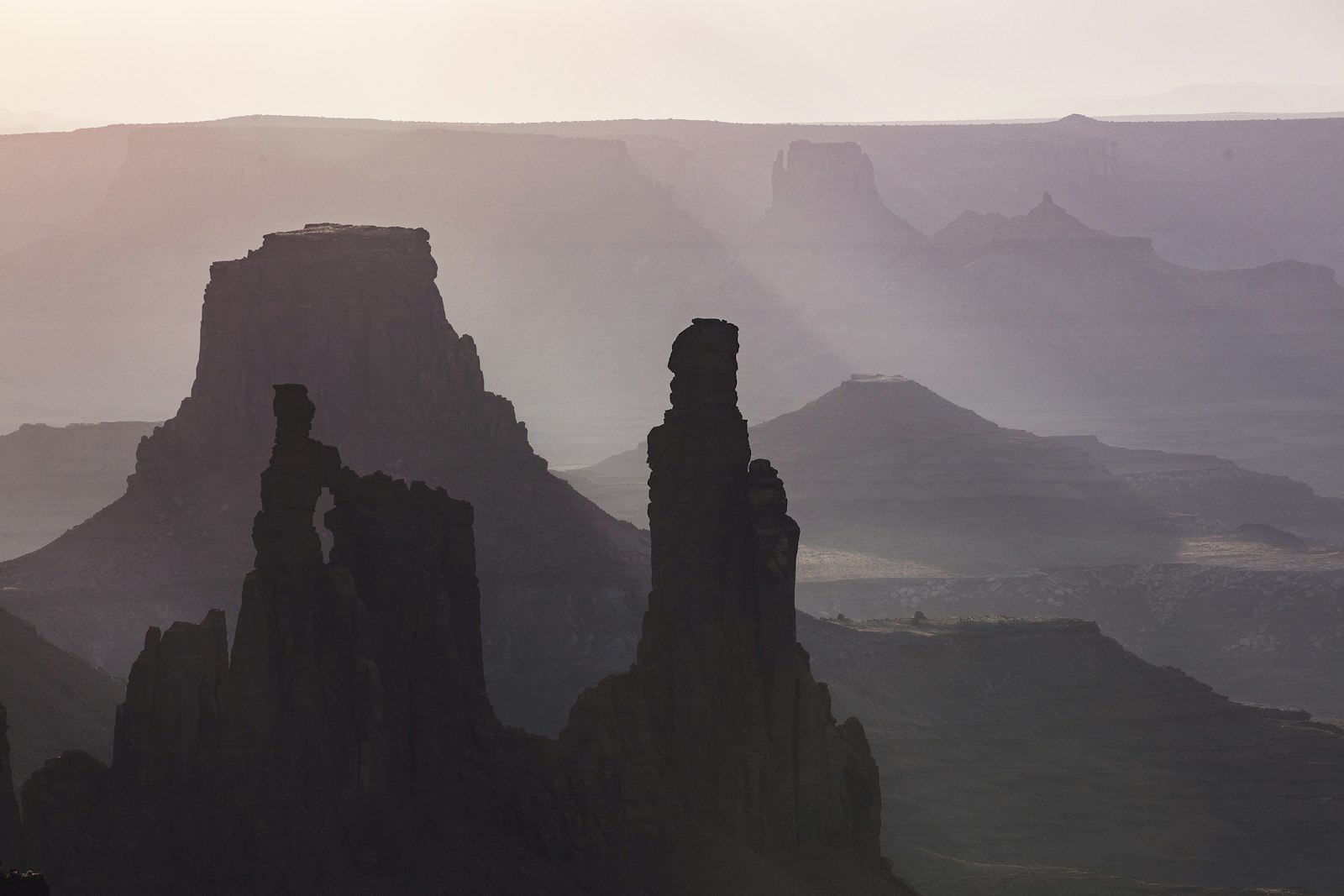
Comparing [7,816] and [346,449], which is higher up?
[346,449]

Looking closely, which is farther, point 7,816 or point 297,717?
point 297,717

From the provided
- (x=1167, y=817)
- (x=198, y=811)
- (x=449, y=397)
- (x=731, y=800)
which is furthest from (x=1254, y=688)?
(x=198, y=811)

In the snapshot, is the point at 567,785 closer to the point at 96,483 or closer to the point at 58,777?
the point at 58,777

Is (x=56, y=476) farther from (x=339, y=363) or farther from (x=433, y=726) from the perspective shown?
(x=433, y=726)

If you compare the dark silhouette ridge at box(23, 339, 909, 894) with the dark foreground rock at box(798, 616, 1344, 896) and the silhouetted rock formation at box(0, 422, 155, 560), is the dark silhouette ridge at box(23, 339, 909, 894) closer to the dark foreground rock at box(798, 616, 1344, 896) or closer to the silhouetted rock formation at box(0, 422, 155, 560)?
the dark foreground rock at box(798, 616, 1344, 896)

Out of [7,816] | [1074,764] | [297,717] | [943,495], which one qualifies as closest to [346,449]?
[1074,764]

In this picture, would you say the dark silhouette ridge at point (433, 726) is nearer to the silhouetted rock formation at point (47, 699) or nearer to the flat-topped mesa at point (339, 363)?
the silhouetted rock formation at point (47, 699)
